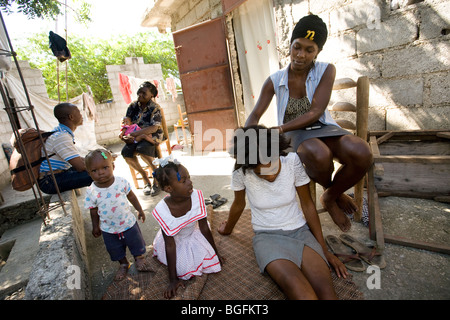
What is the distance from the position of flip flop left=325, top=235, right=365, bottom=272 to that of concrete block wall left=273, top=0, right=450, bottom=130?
5.94 feet

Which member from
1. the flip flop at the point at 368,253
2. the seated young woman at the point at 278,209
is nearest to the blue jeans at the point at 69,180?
the seated young woman at the point at 278,209

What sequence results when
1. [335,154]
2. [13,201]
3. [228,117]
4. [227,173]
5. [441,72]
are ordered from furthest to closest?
[228,117]
[227,173]
[13,201]
[441,72]
[335,154]

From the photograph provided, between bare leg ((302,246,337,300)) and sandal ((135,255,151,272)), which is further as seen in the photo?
sandal ((135,255,151,272))

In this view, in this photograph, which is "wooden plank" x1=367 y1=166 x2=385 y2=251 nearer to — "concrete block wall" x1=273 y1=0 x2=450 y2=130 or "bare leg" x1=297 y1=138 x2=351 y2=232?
"bare leg" x1=297 y1=138 x2=351 y2=232

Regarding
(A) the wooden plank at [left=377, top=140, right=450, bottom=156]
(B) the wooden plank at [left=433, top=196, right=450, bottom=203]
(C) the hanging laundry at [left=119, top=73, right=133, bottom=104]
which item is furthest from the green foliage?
(B) the wooden plank at [left=433, top=196, right=450, bottom=203]

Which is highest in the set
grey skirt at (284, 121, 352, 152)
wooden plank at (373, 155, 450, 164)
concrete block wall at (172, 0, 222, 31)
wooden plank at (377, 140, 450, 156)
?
concrete block wall at (172, 0, 222, 31)

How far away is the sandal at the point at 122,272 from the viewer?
2.01 metres

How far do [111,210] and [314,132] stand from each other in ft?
5.99

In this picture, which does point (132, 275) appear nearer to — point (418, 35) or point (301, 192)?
point (301, 192)

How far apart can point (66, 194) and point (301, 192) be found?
2.62m

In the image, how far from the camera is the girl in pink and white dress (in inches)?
68.4

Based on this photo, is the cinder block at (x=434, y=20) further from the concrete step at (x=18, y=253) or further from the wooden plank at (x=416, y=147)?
the concrete step at (x=18, y=253)

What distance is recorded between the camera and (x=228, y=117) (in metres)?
5.08
